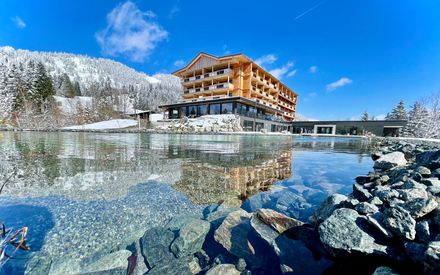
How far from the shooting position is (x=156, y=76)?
7170 inches

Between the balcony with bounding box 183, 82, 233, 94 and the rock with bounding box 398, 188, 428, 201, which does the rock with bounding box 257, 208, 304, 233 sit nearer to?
the rock with bounding box 398, 188, 428, 201

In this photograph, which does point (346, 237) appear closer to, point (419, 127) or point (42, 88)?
point (419, 127)

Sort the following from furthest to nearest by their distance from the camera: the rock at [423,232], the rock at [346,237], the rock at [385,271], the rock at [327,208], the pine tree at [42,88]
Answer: the pine tree at [42,88], the rock at [327,208], the rock at [346,237], the rock at [423,232], the rock at [385,271]

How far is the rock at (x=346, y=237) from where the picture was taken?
73.3 inches

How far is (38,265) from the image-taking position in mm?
2066

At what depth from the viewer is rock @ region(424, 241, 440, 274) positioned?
1363 millimetres

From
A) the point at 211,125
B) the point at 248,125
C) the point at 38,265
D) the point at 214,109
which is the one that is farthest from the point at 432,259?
the point at 214,109

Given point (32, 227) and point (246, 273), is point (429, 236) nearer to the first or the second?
point (246, 273)

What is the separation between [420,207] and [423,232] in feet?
1.26

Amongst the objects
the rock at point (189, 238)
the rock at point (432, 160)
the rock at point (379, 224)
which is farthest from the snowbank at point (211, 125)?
the rock at point (379, 224)

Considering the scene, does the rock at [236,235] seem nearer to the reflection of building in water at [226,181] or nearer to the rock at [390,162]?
the reflection of building in water at [226,181]

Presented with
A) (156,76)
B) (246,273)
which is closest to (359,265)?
(246,273)

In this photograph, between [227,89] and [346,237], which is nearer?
[346,237]

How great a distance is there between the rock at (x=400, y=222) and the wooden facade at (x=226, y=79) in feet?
98.0
